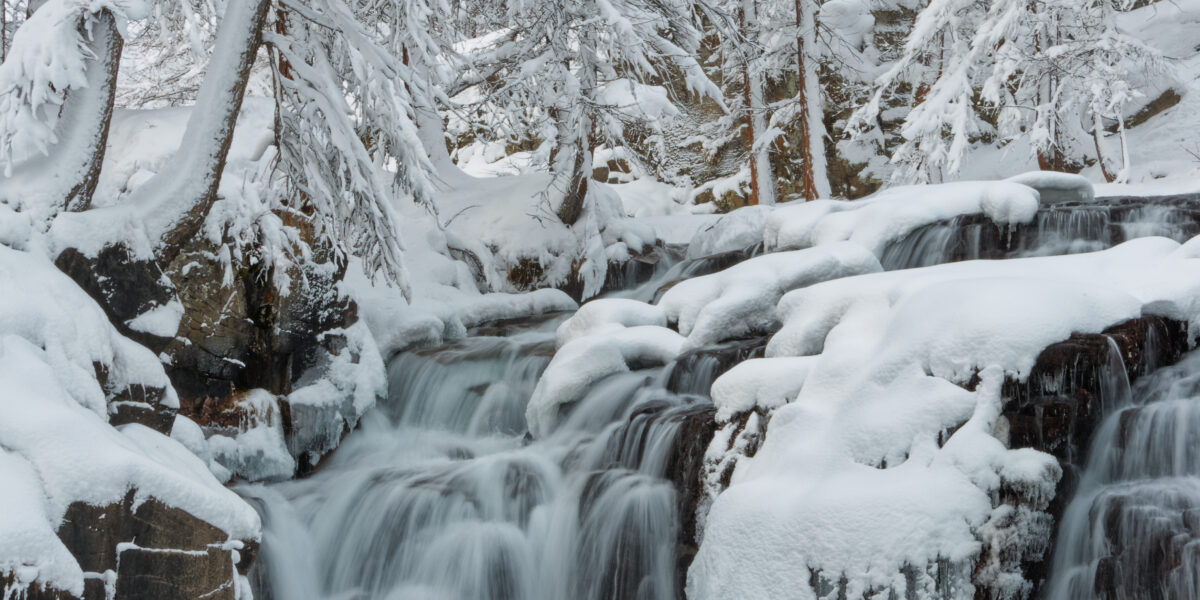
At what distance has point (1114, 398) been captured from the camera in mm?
4602

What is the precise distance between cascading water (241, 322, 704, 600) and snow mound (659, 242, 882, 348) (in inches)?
27.6

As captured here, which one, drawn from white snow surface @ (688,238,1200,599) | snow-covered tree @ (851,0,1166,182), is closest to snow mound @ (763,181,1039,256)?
white snow surface @ (688,238,1200,599)

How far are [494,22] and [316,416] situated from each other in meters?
7.43

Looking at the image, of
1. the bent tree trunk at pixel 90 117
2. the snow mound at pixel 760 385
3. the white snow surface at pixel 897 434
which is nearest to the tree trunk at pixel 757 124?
the white snow surface at pixel 897 434

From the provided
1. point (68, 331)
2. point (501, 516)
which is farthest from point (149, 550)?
point (501, 516)

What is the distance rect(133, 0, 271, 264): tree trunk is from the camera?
5.98 m

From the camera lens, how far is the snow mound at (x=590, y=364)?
23.3ft

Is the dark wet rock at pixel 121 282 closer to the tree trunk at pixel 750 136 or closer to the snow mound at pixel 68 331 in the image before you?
the snow mound at pixel 68 331

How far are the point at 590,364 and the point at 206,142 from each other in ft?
10.8

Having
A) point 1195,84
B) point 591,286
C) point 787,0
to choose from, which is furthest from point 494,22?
point 1195,84

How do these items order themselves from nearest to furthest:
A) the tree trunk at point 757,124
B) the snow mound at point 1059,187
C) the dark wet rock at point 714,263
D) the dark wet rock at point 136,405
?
the dark wet rock at point 136,405, the snow mound at point 1059,187, the dark wet rock at point 714,263, the tree trunk at point 757,124

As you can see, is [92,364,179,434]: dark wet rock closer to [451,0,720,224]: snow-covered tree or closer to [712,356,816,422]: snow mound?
[712,356,816,422]: snow mound

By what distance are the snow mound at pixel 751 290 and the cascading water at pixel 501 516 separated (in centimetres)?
70

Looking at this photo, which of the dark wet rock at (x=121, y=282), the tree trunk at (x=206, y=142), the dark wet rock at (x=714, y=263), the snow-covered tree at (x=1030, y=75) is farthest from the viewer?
the snow-covered tree at (x=1030, y=75)
